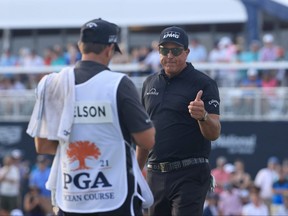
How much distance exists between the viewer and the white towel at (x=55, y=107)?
654 cm

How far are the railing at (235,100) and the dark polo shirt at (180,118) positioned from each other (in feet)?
37.5

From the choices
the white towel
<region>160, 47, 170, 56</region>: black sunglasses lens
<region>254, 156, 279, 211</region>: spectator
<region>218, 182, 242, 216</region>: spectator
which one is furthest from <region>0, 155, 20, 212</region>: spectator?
the white towel

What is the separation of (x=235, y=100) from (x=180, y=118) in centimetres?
1200

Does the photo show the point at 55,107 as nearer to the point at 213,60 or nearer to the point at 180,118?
the point at 180,118

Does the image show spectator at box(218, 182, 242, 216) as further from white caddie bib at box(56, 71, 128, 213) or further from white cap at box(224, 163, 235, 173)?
white caddie bib at box(56, 71, 128, 213)

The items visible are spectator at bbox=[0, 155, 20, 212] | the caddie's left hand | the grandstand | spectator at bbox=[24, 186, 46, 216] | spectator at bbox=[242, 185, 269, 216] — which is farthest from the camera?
the grandstand

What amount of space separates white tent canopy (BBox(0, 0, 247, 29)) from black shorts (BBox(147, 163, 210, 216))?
16195mm

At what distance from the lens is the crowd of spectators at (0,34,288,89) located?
20688mm

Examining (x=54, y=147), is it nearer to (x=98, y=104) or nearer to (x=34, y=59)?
(x=98, y=104)

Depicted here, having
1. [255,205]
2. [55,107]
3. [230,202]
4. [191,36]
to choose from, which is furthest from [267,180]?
[55,107]

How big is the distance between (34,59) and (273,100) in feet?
20.4

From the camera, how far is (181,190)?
27.3ft

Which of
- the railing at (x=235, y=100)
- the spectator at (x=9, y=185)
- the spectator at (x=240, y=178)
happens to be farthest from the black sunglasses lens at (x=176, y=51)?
the spectator at (x=9, y=185)

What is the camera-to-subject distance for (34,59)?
2325cm
